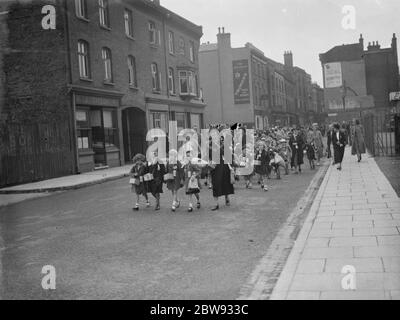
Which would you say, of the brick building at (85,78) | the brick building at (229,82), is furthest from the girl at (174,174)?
the brick building at (229,82)

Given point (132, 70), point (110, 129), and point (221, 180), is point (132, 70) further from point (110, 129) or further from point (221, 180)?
point (221, 180)

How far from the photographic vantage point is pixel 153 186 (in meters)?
10.8

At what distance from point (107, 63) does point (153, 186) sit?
1546 centimetres

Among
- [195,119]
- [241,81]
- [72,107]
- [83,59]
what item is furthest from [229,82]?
[72,107]

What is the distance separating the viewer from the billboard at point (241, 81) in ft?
154

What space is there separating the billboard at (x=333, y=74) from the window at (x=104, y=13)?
41274 mm

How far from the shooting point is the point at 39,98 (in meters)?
21.5

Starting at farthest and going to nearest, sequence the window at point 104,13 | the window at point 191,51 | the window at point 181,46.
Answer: the window at point 191,51, the window at point 181,46, the window at point 104,13

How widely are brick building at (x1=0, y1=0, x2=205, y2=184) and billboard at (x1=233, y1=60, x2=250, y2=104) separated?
17.6m

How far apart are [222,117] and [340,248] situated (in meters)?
41.5

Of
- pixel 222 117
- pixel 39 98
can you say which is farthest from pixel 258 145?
pixel 222 117

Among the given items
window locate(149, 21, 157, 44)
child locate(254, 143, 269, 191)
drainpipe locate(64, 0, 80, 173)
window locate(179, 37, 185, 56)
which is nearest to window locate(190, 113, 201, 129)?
window locate(179, 37, 185, 56)

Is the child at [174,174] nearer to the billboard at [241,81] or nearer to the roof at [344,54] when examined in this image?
the billboard at [241,81]
